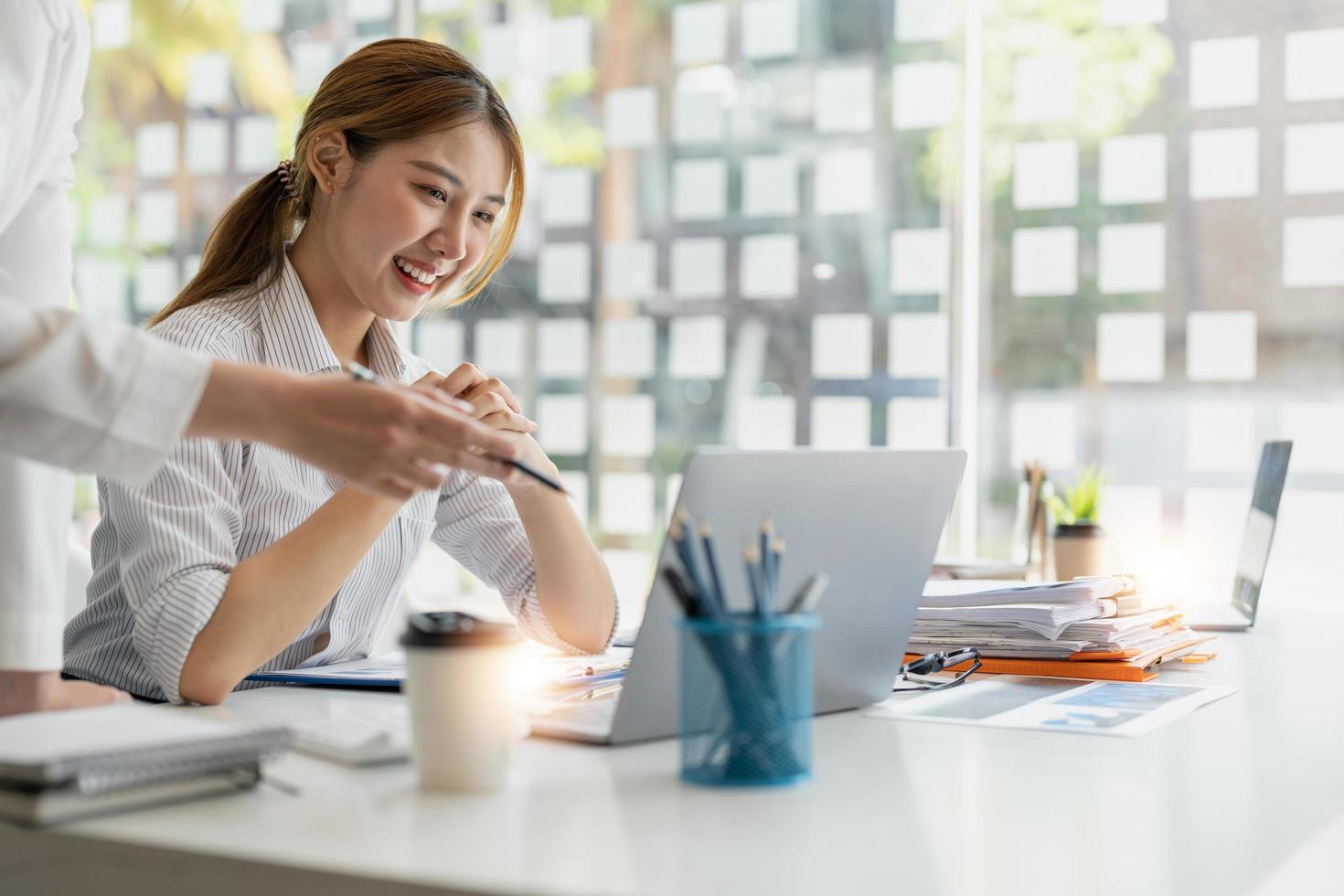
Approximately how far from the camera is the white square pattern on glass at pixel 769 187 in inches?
141

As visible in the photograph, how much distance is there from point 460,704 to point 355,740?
0.15m

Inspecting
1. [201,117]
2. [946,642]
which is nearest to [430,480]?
[946,642]

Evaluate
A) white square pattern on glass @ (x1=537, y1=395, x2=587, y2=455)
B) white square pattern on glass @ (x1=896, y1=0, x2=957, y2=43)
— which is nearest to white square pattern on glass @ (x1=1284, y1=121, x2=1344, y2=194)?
white square pattern on glass @ (x1=896, y1=0, x2=957, y2=43)

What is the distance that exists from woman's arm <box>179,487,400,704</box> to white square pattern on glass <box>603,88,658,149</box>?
8.46 ft

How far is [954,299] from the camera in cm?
343

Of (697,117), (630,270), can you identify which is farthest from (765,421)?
(697,117)

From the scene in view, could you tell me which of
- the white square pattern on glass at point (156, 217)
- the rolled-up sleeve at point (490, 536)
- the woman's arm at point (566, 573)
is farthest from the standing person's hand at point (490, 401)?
the white square pattern on glass at point (156, 217)

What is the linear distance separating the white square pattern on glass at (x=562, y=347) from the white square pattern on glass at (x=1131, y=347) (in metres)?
1.42

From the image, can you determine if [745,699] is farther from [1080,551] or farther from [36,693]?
[1080,551]

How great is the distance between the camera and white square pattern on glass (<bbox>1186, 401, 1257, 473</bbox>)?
3.15m

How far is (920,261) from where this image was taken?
3453 millimetres

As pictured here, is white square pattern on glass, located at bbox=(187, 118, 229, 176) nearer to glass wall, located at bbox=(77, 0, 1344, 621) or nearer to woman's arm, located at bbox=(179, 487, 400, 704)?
glass wall, located at bbox=(77, 0, 1344, 621)

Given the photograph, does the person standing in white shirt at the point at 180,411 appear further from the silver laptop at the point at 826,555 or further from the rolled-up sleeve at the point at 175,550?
the rolled-up sleeve at the point at 175,550

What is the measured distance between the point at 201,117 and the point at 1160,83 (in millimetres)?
2924
